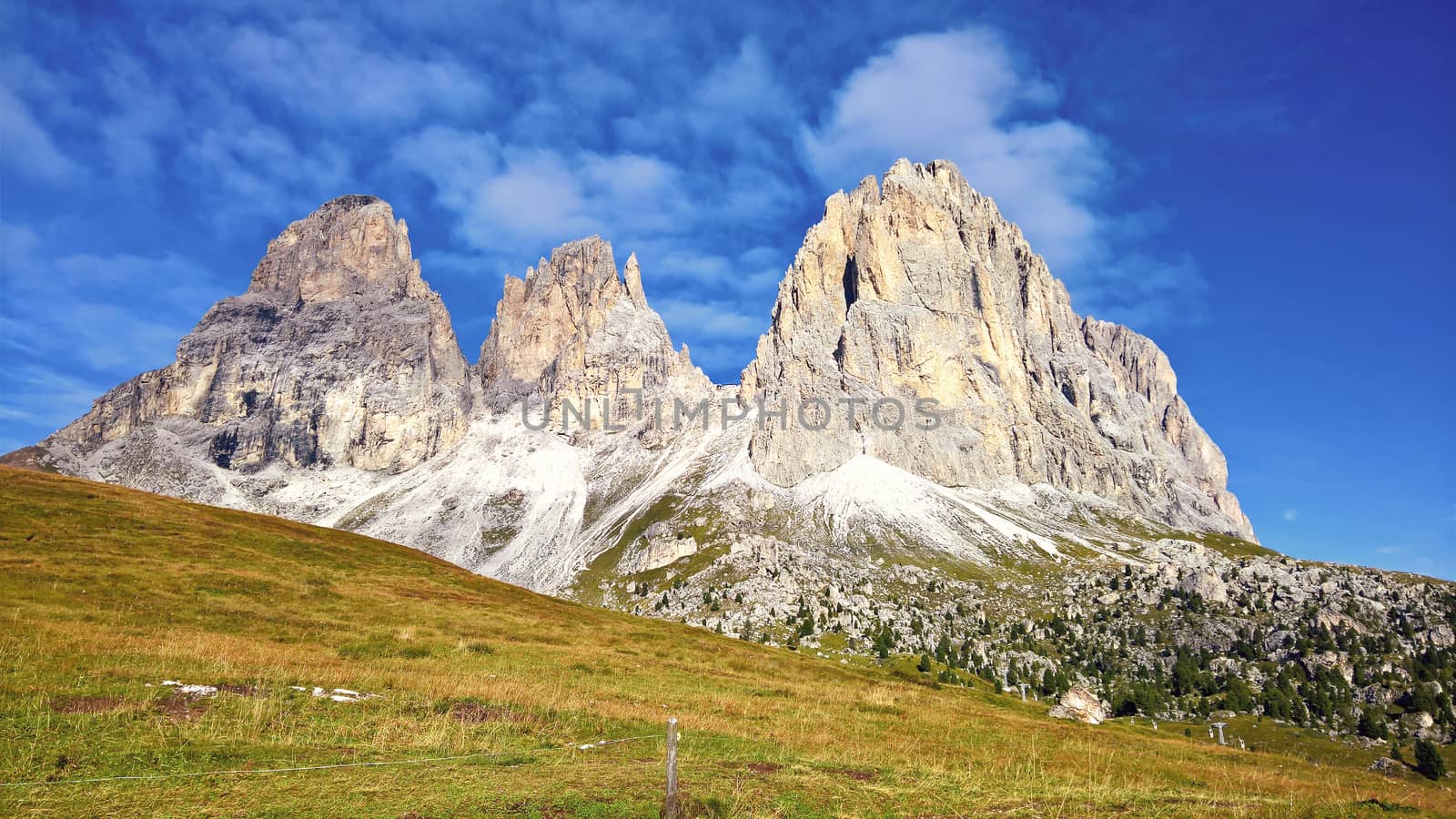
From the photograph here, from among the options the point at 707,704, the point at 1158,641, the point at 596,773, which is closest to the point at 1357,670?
the point at 1158,641

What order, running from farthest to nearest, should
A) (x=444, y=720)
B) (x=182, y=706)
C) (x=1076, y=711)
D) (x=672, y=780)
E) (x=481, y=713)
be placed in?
1. (x=1076, y=711)
2. (x=481, y=713)
3. (x=444, y=720)
4. (x=182, y=706)
5. (x=672, y=780)

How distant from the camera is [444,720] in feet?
81.7

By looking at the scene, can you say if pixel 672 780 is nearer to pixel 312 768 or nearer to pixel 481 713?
pixel 312 768

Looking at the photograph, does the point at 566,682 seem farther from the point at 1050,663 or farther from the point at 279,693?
the point at 1050,663

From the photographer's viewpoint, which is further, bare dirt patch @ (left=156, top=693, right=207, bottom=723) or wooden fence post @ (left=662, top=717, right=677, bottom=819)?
bare dirt patch @ (left=156, top=693, right=207, bottom=723)

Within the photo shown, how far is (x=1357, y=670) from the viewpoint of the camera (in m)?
165

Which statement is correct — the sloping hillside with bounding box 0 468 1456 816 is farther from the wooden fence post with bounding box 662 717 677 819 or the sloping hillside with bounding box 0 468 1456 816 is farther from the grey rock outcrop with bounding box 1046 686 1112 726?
the grey rock outcrop with bounding box 1046 686 1112 726

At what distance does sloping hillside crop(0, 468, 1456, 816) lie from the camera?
18.0 metres

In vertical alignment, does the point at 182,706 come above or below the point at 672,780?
below

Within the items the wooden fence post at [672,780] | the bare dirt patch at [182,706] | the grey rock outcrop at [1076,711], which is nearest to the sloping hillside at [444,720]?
the bare dirt patch at [182,706]

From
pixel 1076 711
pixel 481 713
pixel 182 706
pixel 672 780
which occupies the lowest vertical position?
pixel 1076 711

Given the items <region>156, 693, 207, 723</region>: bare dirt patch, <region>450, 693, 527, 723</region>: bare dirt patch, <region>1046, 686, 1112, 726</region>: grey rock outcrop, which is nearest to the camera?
<region>156, 693, 207, 723</region>: bare dirt patch

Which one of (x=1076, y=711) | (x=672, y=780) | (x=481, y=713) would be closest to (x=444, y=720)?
(x=481, y=713)

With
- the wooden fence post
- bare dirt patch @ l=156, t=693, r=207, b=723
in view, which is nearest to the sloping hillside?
bare dirt patch @ l=156, t=693, r=207, b=723
